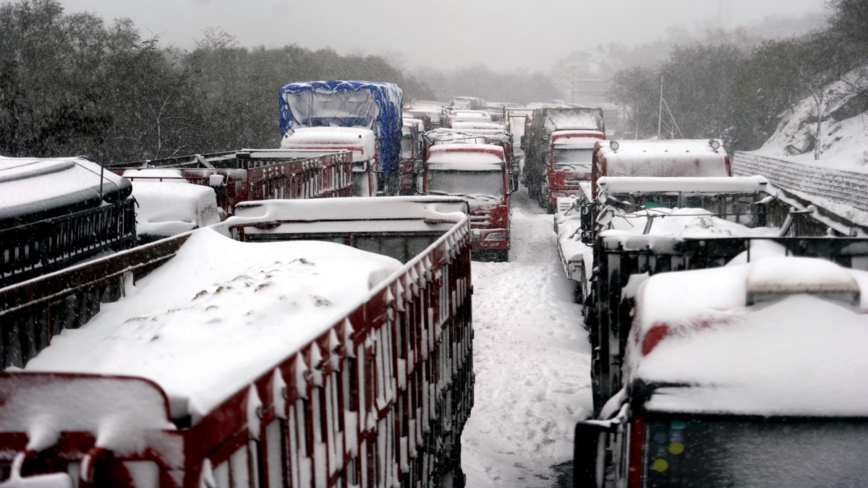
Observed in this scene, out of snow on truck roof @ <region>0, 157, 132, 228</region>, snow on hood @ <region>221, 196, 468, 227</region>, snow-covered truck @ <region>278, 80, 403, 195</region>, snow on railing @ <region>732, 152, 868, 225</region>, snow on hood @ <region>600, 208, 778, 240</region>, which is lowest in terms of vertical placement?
snow on railing @ <region>732, 152, 868, 225</region>

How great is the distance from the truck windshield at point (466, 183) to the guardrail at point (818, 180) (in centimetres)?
741

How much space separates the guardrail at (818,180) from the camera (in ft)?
77.4

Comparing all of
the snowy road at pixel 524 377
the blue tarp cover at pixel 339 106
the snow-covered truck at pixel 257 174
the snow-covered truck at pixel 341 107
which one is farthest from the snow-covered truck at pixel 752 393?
the blue tarp cover at pixel 339 106

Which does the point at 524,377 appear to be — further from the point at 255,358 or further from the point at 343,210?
the point at 255,358

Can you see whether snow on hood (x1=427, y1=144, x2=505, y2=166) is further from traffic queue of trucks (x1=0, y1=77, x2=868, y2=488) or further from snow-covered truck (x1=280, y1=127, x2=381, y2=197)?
traffic queue of trucks (x1=0, y1=77, x2=868, y2=488)

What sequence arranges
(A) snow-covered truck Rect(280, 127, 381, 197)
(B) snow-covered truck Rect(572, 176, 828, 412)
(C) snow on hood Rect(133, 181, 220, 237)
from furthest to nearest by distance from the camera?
(A) snow-covered truck Rect(280, 127, 381, 197) < (C) snow on hood Rect(133, 181, 220, 237) < (B) snow-covered truck Rect(572, 176, 828, 412)

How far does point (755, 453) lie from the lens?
3047 mm

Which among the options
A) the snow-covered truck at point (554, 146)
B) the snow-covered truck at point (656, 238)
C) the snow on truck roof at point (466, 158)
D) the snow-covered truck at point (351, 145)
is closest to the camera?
the snow-covered truck at point (656, 238)

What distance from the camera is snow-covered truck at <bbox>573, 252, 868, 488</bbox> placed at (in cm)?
298

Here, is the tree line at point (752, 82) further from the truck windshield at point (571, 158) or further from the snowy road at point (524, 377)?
the snowy road at point (524, 377)

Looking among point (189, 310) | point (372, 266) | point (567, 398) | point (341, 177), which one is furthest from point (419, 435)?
point (341, 177)

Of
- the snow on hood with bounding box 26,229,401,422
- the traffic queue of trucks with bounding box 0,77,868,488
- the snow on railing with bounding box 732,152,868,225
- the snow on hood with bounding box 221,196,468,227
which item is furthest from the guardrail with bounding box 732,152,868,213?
the snow on hood with bounding box 26,229,401,422

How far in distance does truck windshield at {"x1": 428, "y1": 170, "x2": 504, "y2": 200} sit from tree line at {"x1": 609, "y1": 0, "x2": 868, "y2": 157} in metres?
18.3

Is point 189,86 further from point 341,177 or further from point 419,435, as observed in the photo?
point 419,435
